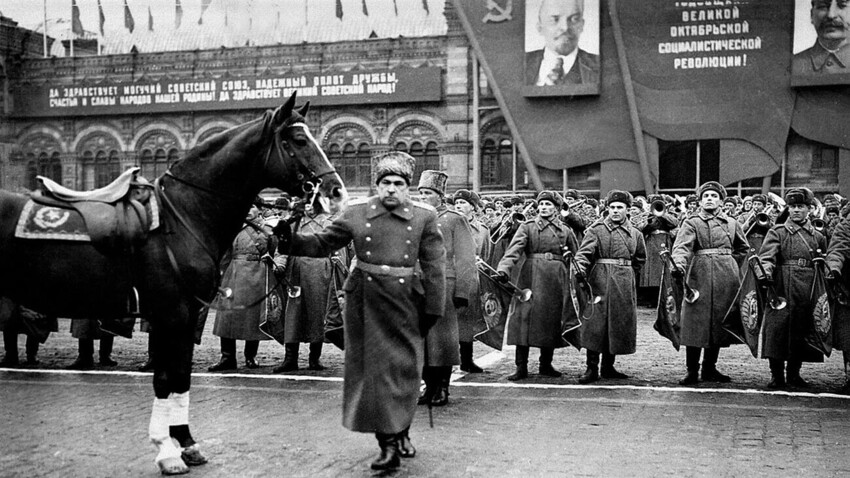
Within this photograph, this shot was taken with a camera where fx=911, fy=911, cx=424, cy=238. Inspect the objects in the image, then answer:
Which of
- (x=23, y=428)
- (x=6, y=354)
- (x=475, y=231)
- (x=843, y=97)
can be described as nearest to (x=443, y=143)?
(x=843, y=97)

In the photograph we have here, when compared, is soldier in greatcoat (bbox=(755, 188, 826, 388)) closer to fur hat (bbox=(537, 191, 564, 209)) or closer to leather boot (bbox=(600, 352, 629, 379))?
leather boot (bbox=(600, 352, 629, 379))

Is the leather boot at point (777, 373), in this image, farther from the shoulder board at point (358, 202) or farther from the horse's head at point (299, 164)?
the horse's head at point (299, 164)

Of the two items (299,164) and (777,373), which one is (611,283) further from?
(299,164)

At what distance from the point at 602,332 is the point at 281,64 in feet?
93.2

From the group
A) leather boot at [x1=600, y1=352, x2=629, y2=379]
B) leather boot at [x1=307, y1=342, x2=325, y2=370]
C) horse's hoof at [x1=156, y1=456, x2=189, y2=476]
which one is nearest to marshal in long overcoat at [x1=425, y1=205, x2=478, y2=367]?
leather boot at [x1=600, y1=352, x2=629, y2=379]

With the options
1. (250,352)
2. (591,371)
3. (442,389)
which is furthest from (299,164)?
(250,352)

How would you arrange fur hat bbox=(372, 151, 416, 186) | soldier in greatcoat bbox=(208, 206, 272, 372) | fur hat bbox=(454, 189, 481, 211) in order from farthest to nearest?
fur hat bbox=(454, 189, 481, 211) < soldier in greatcoat bbox=(208, 206, 272, 372) < fur hat bbox=(372, 151, 416, 186)

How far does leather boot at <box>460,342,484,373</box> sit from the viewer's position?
33.7 ft

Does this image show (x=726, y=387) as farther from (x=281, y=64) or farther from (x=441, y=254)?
(x=281, y=64)

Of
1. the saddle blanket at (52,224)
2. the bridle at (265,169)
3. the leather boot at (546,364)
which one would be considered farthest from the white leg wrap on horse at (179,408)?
the leather boot at (546,364)

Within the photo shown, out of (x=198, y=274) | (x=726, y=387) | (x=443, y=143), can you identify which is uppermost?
(x=443, y=143)

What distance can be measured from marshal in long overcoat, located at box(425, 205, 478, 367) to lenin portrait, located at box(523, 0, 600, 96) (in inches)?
902

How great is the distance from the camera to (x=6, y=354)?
10.9 meters

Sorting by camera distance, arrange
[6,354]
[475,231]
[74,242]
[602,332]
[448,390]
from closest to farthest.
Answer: [74,242], [448,390], [602,332], [6,354], [475,231]
